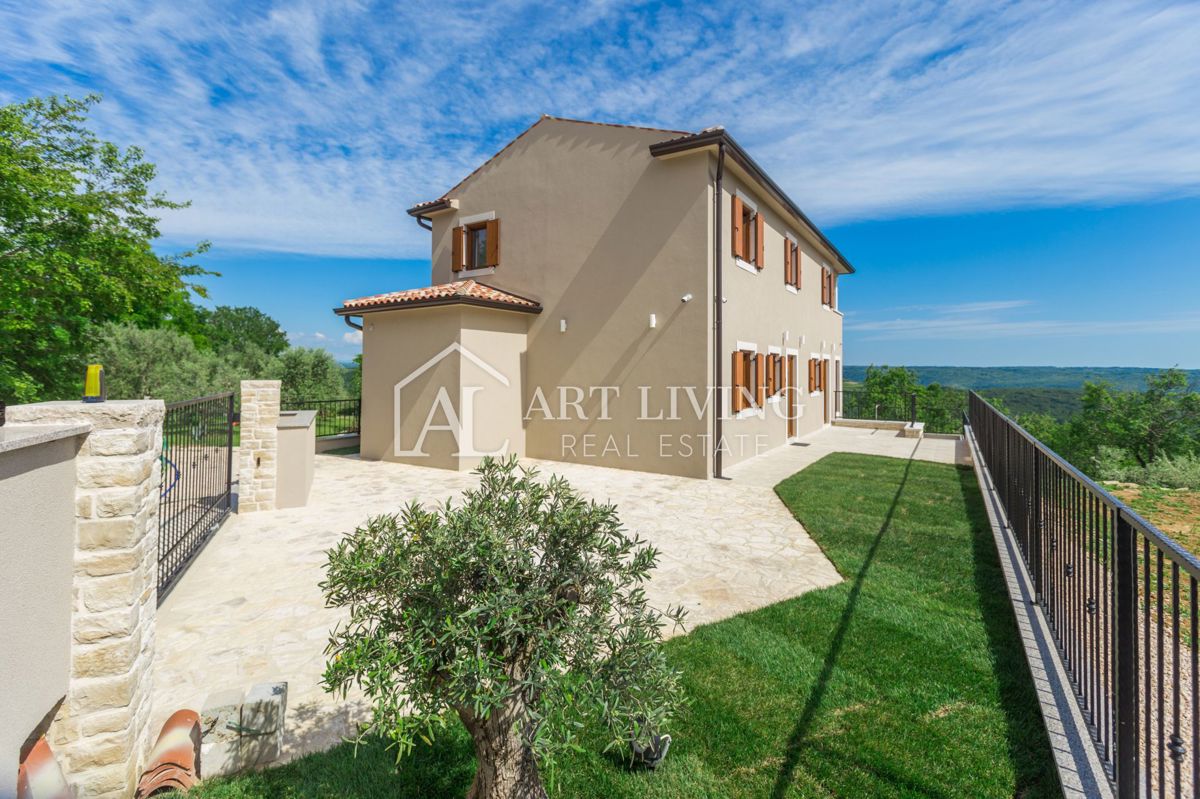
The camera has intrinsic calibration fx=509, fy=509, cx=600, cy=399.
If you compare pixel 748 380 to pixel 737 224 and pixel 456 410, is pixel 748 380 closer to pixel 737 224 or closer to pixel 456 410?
pixel 737 224

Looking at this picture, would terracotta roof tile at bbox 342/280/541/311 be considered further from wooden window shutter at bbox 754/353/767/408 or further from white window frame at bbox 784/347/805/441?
white window frame at bbox 784/347/805/441

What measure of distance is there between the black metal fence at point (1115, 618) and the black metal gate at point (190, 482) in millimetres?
5745

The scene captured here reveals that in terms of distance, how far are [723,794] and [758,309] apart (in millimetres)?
11257

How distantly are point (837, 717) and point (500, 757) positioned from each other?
6.76 feet

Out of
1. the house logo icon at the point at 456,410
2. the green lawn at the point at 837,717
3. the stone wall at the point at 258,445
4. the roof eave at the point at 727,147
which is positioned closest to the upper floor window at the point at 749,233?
the roof eave at the point at 727,147

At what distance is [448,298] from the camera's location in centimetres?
1038

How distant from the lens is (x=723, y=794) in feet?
7.84

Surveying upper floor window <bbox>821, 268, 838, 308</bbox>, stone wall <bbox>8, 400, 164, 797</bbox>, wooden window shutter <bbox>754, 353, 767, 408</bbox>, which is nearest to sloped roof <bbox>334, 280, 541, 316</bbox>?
wooden window shutter <bbox>754, 353, 767, 408</bbox>

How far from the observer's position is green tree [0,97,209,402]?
14.1 m

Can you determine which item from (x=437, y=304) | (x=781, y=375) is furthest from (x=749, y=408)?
(x=437, y=304)

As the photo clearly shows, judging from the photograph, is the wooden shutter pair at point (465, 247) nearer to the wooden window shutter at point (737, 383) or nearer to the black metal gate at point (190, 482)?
the wooden window shutter at point (737, 383)

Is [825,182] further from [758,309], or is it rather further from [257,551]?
[257,551]

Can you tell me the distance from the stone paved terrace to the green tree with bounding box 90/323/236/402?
13.7m

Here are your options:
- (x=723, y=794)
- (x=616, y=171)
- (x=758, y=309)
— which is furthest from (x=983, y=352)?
(x=723, y=794)
